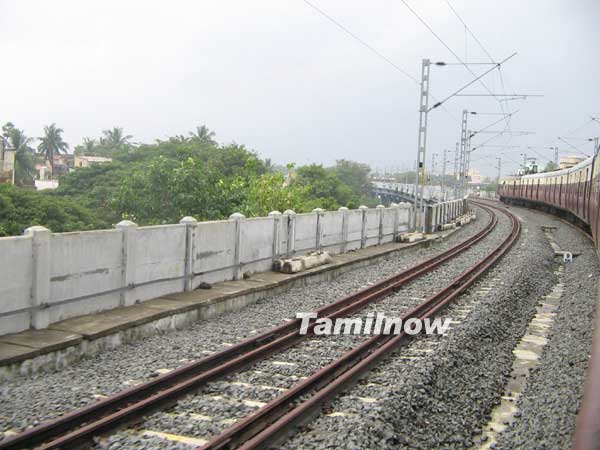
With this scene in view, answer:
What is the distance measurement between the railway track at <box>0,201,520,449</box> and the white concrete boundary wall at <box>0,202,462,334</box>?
93.9 inches

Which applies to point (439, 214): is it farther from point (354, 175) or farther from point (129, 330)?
point (354, 175)

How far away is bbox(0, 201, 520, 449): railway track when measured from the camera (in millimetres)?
4961

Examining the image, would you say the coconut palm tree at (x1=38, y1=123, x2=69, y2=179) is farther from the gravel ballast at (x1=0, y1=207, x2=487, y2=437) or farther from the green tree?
the gravel ballast at (x1=0, y1=207, x2=487, y2=437)

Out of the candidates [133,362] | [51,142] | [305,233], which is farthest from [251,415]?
[51,142]

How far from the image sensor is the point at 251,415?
5422 mm

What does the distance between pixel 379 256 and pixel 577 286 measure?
606cm

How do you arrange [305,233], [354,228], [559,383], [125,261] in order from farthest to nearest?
[354,228] → [305,233] → [125,261] → [559,383]

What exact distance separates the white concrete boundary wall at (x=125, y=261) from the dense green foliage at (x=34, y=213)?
20.4 meters

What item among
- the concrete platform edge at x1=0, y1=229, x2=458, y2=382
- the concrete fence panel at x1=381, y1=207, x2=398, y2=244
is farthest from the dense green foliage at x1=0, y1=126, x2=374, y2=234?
the concrete platform edge at x1=0, y1=229, x2=458, y2=382

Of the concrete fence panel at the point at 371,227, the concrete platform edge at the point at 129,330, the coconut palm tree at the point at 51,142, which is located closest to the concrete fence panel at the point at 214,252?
the concrete platform edge at the point at 129,330

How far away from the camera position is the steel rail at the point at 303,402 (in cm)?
505

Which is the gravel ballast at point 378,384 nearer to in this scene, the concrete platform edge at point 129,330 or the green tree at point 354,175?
the concrete platform edge at point 129,330

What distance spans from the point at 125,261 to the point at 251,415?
466 cm

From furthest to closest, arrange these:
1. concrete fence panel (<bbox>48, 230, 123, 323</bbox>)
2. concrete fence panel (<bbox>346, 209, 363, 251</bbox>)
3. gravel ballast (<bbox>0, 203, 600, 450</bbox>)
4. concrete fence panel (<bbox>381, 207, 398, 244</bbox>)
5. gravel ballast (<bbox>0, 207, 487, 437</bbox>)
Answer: concrete fence panel (<bbox>381, 207, 398, 244</bbox>) < concrete fence panel (<bbox>346, 209, 363, 251</bbox>) < concrete fence panel (<bbox>48, 230, 123, 323</bbox>) < gravel ballast (<bbox>0, 207, 487, 437</bbox>) < gravel ballast (<bbox>0, 203, 600, 450</bbox>)
